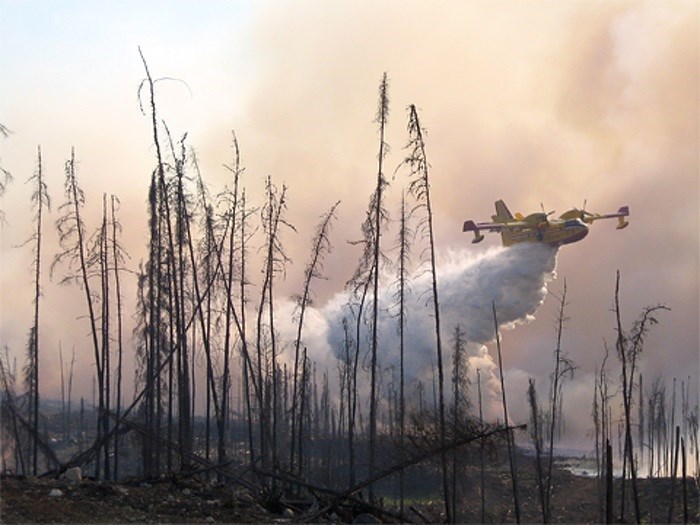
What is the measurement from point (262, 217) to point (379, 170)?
5.45 meters

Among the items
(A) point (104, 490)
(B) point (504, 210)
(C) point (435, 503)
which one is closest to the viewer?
(A) point (104, 490)

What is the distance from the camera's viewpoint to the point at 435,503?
68.2 meters

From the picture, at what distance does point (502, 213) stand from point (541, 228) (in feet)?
54.6

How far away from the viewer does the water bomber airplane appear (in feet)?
266

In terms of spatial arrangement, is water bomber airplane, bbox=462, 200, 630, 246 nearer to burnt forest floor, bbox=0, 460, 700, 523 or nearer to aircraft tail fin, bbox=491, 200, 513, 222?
aircraft tail fin, bbox=491, 200, 513, 222

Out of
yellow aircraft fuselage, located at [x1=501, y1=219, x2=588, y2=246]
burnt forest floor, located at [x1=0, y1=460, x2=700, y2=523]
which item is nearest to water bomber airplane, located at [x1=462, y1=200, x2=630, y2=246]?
yellow aircraft fuselage, located at [x1=501, y1=219, x2=588, y2=246]

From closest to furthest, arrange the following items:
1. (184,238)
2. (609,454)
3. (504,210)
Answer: (609,454) → (184,238) → (504,210)

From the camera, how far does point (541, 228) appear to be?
82.5 m

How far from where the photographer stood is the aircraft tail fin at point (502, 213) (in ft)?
309

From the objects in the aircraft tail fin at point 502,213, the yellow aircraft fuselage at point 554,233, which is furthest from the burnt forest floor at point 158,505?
the aircraft tail fin at point 502,213

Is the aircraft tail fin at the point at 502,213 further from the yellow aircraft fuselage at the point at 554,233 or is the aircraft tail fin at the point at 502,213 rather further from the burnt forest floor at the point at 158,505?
the burnt forest floor at the point at 158,505

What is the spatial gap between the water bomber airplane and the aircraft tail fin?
5.27ft

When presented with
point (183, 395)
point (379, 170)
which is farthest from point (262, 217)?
point (183, 395)

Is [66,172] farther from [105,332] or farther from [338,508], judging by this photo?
[338,508]
